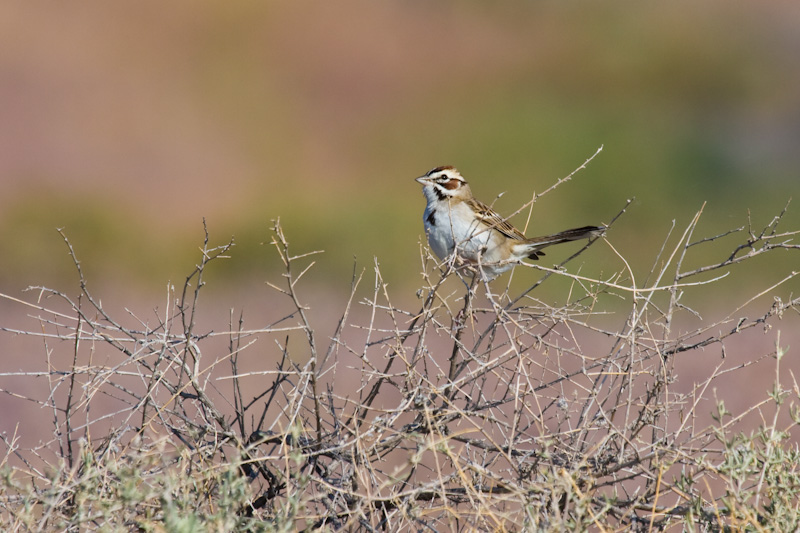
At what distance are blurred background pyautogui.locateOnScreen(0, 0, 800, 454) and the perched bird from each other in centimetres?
562

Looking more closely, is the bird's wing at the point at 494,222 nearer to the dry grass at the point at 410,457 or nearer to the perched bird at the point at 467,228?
the perched bird at the point at 467,228

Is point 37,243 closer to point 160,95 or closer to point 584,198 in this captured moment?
point 160,95

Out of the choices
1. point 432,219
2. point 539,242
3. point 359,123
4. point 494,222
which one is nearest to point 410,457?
point 432,219

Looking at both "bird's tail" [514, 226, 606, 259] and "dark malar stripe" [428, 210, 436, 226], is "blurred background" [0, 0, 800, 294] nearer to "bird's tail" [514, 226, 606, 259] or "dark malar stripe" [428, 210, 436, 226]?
"bird's tail" [514, 226, 606, 259]

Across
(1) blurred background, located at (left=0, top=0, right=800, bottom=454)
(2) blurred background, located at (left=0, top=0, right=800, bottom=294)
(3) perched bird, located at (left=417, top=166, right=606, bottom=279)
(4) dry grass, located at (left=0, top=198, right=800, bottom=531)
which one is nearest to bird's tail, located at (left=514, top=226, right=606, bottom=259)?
(3) perched bird, located at (left=417, top=166, right=606, bottom=279)

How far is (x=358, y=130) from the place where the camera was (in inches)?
1024

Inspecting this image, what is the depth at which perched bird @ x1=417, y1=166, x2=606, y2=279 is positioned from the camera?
598cm

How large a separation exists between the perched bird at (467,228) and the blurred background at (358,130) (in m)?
5.62

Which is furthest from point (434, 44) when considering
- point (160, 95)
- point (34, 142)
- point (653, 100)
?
point (34, 142)

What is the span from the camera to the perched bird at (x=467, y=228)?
236 inches

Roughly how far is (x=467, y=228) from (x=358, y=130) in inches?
794

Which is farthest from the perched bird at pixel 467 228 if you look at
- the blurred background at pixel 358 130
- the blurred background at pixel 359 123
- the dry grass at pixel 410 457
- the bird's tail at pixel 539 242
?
the blurred background at pixel 359 123

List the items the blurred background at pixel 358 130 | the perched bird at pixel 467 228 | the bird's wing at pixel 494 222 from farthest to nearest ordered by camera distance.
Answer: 1. the blurred background at pixel 358 130
2. the bird's wing at pixel 494 222
3. the perched bird at pixel 467 228

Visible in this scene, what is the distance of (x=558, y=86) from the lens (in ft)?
93.3
